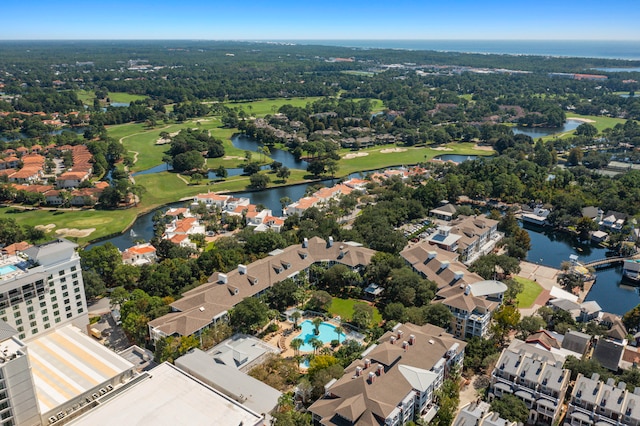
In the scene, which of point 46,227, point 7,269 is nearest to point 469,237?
point 7,269

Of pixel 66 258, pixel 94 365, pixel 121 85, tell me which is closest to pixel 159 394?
pixel 94 365

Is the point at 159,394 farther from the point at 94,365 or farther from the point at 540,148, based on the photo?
the point at 540,148

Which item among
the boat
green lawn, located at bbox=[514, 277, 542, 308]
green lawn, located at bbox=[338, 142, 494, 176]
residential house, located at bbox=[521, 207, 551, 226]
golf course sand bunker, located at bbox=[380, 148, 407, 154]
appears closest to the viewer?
green lawn, located at bbox=[514, 277, 542, 308]

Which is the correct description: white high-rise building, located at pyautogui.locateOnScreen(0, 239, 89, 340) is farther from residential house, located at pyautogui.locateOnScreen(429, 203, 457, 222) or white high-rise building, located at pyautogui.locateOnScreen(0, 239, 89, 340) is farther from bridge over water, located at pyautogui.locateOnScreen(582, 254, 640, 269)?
bridge over water, located at pyautogui.locateOnScreen(582, 254, 640, 269)

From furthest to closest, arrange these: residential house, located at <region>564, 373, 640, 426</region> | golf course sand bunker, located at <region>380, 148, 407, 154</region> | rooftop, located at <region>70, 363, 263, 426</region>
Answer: golf course sand bunker, located at <region>380, 148, 407, 154</region> < residential house, located at <region>564, 373, 640, 426</region> < rooftop, located at <region>70, 363, 263, 426</region>

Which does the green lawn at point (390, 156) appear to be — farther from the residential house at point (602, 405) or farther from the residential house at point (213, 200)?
the residential house at point (602, 405)

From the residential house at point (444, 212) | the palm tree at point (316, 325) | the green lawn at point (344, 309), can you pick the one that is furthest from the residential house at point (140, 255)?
the residential house at point (444, 212)

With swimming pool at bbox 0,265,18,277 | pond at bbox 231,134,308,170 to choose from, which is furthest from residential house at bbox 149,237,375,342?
pond at bbox 231,134,308,170

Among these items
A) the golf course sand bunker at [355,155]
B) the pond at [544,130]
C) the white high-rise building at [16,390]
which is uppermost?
the white high-rise building at [16,390]
